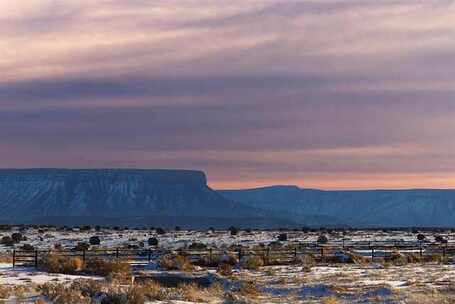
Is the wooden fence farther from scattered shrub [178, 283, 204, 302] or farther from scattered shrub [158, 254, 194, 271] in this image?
scattered shrub [178, 283, 204, 302]

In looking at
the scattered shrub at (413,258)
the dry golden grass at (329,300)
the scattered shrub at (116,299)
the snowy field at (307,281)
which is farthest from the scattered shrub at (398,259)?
the scattered shrub at (116,299)

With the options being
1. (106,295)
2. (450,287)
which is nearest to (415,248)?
(450,287)

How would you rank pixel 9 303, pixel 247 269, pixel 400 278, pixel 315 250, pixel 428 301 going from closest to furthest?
pixel 9 303
pixel 428 301
pixel 400 278
pixel 247 269
pixel 315 250

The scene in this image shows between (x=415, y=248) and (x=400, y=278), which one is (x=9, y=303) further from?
(x=415, y=248)

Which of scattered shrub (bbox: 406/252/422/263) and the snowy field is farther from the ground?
scattered shrub (bbox: 406/252/422/263)

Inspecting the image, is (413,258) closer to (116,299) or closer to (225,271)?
(225,271)

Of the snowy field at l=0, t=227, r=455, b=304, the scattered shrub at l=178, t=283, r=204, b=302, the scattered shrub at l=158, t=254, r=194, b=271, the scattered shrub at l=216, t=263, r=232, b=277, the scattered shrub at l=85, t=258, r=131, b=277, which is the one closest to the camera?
the scattered shrub at l=178, t=283, r=204, b=302

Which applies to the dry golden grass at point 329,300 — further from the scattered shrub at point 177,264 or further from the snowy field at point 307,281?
the scattered shrub at point 177,264

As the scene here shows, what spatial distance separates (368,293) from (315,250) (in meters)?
31.3

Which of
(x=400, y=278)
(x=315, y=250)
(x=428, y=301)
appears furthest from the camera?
(x=315, y=250)

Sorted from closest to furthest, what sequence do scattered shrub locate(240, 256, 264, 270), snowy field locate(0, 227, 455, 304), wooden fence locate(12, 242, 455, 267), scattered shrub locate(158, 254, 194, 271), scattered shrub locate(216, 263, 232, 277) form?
1. snowy field locate(0, 227, 455, 304)
2. scattered shrub locate(216, 263, 232, 277)
3. scattered shrub locate(158, 254, 194, 271)
4. scattered shrub locate(240, 256, 264, 270)
5. wooden fence locate(12, 242, 455, 267)

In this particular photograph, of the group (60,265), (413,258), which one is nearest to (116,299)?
(60,265)

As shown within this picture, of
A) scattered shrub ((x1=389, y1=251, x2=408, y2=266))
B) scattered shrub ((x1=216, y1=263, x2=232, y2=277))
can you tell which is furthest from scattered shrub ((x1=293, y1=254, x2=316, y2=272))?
scattered shrub ((x1=216, y1=263, x2=232, y2=277))

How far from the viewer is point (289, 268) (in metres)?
58.6
